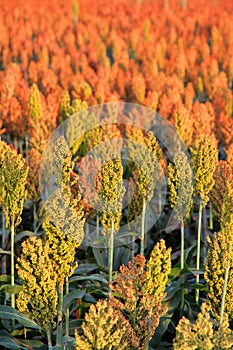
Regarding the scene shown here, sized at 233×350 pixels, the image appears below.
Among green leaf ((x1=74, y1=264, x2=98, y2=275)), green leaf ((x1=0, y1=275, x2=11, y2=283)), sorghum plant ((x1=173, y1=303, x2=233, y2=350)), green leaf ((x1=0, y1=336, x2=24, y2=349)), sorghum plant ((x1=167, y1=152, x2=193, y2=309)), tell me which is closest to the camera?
sorghum plant ((x1=173, y1=303, x2=233, y2=350))

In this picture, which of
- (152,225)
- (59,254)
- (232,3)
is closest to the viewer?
(59,254)

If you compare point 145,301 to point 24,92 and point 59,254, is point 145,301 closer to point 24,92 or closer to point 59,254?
point 59,254

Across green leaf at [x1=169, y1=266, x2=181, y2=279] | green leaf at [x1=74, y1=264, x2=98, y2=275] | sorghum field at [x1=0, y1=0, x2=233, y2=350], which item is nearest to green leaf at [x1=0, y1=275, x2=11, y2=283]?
sorghum field at [x1=0, y1=0, x2=233, y2=350]

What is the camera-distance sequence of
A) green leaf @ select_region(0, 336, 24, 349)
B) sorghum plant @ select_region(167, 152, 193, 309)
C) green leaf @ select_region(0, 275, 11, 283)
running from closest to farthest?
sorghum plant @ select_region(167, 152, 193, 309) < green leaf @ select_region(0, 336, 24, 349) < green leaf @ select_region(0, 275, 11, 283)

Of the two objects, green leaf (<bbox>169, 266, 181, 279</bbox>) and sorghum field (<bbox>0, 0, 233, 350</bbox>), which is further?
green leaf (<bbox>169, 266, 181, 279</bbox>)

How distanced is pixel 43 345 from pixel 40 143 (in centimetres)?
164

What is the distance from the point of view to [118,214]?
286 cm

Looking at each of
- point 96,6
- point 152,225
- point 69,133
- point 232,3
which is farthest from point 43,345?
point 232,3

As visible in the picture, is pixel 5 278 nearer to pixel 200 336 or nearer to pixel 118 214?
pixel 118 214

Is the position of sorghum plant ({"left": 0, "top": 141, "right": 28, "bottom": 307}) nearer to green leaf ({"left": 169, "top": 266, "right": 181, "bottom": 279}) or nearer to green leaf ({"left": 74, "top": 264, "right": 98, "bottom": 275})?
green leaf ({"left": 74, "top": 264, "right": 98, "bottom": 275})

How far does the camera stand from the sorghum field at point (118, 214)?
7.38ft

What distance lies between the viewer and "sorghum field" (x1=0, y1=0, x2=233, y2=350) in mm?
2250

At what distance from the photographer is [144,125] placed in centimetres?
475

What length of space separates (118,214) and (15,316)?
0.67 metres
